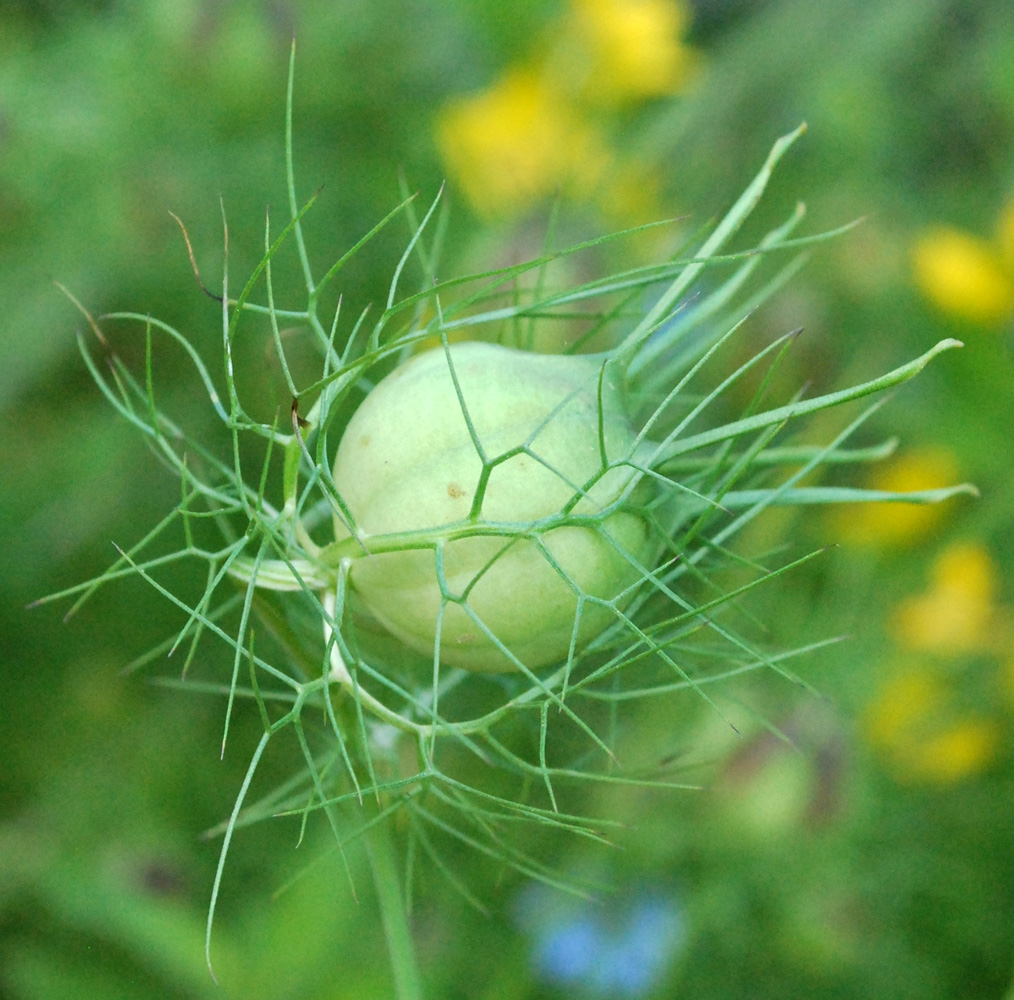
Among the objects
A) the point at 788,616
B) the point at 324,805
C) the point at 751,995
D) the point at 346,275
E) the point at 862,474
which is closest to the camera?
the point at 324,805

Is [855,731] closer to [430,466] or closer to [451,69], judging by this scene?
[430,466]

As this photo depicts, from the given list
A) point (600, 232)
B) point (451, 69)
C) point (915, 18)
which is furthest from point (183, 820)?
point (915, 18)

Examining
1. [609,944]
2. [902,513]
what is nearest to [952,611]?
[902,513]

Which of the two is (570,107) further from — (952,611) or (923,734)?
(923,734)

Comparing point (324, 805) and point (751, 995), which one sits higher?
point (324, 805)

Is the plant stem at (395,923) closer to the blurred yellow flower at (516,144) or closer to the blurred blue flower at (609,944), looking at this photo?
the blurred blue flower at (609,944)

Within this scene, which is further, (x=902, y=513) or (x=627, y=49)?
(x=627, y=49)

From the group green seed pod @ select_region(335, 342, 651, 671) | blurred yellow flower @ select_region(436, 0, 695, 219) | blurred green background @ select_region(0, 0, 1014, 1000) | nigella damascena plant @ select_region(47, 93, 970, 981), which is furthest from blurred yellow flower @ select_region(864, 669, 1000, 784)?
green seed pod @ select_region(335, 342, 651, 671)
